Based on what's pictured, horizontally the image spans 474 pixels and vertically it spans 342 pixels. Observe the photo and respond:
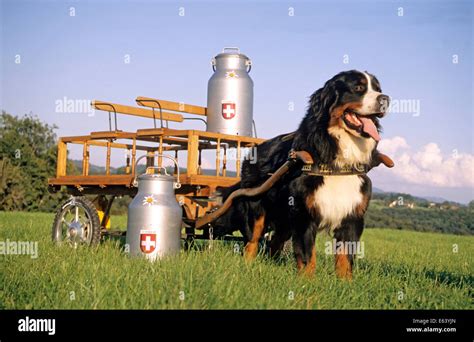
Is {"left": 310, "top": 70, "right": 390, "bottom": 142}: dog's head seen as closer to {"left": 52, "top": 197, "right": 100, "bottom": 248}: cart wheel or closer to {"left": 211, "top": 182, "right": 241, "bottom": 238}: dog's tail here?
{"left": 211, "top": 182, "right": 241, "bottom": 238}: dog's tail

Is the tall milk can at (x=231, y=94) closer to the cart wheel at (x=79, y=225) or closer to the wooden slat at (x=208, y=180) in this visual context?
the wooden slat at (x=208, y=180)

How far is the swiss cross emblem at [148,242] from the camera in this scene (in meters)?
5.97

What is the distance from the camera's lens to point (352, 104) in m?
5.04

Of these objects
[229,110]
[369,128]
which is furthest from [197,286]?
[229,110]

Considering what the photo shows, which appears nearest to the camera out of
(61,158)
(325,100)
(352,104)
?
(352,104)

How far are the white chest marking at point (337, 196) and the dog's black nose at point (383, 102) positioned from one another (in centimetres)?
77

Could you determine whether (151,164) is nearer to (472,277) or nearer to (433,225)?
(472,277)

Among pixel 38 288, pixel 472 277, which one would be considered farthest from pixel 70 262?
pixel 472 277

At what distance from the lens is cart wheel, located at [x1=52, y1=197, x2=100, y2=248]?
700 centimetres

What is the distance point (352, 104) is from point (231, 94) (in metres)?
2.45

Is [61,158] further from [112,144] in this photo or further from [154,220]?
[154,220]

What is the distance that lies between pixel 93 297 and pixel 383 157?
2.93 metres
